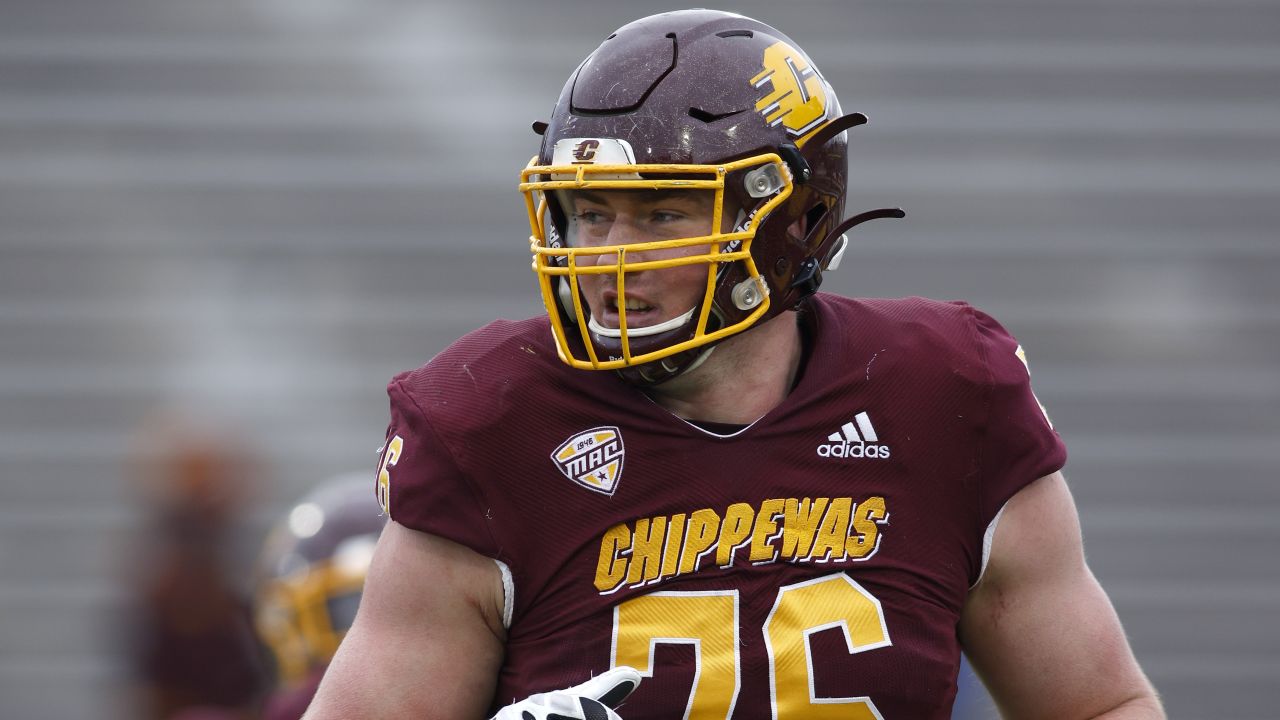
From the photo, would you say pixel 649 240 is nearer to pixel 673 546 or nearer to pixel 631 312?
pixel 631 312

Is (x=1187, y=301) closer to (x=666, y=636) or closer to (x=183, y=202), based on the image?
(x=183, y=202)

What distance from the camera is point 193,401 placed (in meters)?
6.82

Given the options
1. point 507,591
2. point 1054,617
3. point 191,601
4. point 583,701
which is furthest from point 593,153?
point 191,601

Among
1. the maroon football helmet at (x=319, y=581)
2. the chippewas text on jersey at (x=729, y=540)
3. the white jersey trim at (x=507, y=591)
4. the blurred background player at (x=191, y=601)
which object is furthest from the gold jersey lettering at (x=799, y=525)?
the blurred background player at (x=191, y=601)

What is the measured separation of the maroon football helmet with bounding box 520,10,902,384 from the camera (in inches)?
81.4

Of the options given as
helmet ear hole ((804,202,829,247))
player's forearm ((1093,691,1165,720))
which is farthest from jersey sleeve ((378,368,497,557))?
player's forearm ((1093,691,1165,720))

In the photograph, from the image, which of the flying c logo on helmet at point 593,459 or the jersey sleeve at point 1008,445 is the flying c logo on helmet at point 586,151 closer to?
the flying c logo on helmet at point 593,459

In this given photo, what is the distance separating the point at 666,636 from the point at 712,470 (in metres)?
0.21

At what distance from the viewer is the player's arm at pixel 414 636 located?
203 cm

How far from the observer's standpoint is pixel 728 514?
2.06 meters

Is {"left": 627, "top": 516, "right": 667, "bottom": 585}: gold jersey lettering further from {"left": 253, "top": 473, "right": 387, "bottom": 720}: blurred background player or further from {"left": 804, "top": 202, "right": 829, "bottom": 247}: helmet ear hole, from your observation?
{"left": 253, "top": 473, "right": 387, "bottom": 720}: blurred background player

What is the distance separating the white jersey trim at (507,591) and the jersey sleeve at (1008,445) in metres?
0.60

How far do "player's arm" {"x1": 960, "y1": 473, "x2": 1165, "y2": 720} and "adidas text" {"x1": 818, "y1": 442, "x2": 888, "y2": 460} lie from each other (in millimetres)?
185

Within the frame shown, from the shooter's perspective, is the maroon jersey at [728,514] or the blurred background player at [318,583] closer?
the maroon jersey at [728,514]
